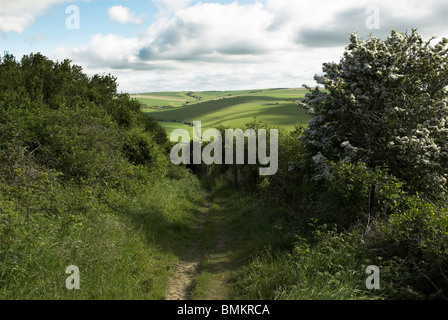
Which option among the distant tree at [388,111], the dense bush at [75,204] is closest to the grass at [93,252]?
the dense bush at [75,204]

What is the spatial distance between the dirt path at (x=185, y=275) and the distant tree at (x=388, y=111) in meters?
4.94

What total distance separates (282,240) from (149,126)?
24955 mm

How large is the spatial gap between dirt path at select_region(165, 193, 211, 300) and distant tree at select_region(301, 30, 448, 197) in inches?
195

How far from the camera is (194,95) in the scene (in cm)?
17412

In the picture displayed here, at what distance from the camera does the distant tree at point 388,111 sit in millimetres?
9828

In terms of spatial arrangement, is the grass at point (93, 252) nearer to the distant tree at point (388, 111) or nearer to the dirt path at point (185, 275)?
the dirt path at point (185, 275)

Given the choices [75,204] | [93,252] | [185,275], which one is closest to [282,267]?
[185,275]

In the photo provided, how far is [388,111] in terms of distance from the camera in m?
10.5

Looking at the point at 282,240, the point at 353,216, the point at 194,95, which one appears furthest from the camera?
the point at 194,95

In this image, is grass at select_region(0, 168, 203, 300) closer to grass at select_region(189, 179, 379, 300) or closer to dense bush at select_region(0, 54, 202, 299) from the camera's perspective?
dense bush at select_region(0, 54, 202, 299)

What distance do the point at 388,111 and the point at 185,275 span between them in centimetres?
830

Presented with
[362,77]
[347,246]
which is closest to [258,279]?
[347,246]

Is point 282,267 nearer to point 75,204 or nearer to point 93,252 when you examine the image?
point 93,252
